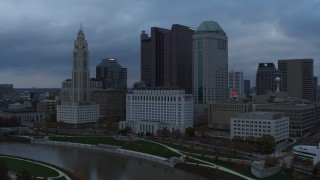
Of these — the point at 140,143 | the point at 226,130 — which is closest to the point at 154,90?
the point at 226,130

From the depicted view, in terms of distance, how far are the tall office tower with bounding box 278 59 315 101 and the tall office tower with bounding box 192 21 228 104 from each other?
91.3ft

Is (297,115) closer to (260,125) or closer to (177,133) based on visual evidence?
(260,125)

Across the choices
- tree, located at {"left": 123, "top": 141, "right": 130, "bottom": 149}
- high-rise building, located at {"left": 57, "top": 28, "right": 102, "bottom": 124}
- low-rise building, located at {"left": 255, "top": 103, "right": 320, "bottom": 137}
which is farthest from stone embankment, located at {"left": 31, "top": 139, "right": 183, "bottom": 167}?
low-rise building, located at {"left": 255, "top": 103, "right": 320, "bottom": 137}

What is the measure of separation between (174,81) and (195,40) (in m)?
14.9

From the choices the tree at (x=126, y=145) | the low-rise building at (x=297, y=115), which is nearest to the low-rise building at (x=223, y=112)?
the low-rise building at (x=297, y=115)

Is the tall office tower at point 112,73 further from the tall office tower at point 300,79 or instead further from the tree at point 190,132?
the tree at point 190,132

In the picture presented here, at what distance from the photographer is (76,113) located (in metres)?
74.4

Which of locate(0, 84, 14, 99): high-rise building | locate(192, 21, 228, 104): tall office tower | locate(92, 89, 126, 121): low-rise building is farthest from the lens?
locate(0, 84, 14, 99): high-rise building

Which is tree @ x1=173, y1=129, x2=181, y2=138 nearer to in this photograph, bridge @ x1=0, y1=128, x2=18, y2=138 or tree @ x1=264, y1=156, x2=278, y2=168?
tree @ x1=264, y1=156, x2=278, y2=168

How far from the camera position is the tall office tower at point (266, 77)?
109188mm

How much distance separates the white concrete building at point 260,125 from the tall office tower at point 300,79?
59.2 metres

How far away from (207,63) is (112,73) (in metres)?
47.8

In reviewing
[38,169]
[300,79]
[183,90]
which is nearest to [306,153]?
[38,169]

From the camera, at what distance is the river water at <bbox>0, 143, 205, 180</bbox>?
35375 millimetres
